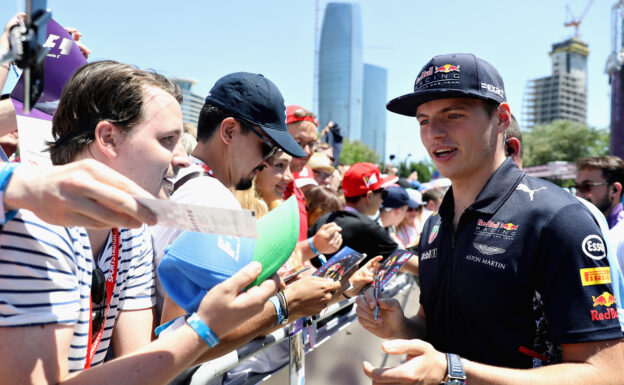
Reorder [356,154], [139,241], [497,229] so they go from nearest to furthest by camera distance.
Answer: [139,241]
[497,229]
[356,154]

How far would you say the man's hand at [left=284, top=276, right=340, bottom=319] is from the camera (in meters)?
2.13

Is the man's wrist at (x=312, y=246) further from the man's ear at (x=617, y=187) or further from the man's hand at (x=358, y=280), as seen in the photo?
the man's ear at (x=617, y=187)

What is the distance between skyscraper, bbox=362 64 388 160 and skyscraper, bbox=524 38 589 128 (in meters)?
56.1

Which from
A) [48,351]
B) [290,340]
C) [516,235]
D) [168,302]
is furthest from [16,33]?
[290,340]

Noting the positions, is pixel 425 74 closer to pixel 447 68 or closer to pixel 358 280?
pixel 447 68

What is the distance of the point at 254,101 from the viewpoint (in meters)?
2.48

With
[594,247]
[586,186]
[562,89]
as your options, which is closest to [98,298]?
[594,247]

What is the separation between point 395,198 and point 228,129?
13.8ft

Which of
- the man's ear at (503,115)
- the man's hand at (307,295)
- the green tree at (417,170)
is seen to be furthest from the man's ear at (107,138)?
the green tree at (417,170)

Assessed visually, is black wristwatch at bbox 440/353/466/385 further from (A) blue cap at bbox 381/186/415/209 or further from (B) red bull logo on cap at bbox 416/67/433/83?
(A) blue cap at bbox 381/186/415/209

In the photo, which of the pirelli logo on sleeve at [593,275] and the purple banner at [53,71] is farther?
the purple banner at [53,71]

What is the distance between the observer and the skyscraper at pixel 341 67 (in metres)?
157

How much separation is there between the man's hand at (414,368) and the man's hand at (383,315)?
534 millimetres

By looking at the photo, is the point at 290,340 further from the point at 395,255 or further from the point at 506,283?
the point at 506,283
